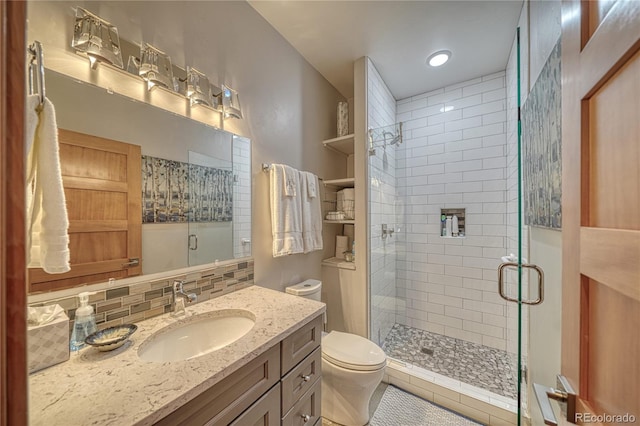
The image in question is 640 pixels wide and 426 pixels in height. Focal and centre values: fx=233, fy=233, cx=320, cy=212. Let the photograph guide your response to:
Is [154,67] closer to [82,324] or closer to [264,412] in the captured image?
[82,324]

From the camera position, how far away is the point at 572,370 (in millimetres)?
526

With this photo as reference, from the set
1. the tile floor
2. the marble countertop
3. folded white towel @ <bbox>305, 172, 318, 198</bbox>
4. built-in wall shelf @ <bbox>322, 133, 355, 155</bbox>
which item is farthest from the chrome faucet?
built-in wall shelf @ <bbox>322, 133, 355, 155</bbox>

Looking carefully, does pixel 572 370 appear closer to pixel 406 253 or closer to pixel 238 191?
pixel 238 191

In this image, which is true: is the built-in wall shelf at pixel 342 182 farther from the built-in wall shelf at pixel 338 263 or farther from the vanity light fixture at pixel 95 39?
the vanity light fixture at pixel 95 39

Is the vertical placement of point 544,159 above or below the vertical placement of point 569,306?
above

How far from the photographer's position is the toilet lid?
1377 mm

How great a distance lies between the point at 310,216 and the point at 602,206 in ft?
5.17

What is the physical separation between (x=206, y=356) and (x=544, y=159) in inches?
61.4

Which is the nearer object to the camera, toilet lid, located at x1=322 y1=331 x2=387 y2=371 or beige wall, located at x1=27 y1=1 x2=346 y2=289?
beige wall, located at x1=27 y1=1 x2=346 y2=289

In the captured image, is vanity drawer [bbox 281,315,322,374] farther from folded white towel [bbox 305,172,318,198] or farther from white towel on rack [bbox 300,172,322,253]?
folded white towel [bbox 305,172,318,198]

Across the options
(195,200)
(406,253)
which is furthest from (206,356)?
(406,253)

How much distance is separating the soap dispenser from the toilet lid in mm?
1167

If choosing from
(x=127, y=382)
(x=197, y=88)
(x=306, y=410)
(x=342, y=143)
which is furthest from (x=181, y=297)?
(x=342, y=143)

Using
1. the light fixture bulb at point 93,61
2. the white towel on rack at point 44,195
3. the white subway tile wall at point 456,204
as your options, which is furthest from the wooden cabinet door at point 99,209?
the white subway tile wall at point 456,204
